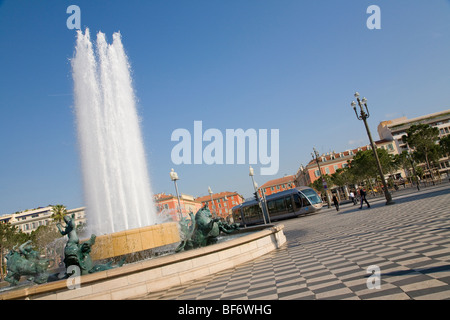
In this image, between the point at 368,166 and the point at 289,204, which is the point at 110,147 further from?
the point at 368,166

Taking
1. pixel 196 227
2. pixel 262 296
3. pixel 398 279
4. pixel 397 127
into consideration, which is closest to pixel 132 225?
pixel 196 227

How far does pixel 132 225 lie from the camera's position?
12.6m

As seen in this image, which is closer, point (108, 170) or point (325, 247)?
point (325, 247)

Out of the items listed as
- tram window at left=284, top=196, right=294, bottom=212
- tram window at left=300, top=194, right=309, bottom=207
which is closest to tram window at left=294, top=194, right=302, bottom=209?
tram window at left=300, top=194, right=309, bottom=207

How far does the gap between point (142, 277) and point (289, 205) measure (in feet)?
81.0

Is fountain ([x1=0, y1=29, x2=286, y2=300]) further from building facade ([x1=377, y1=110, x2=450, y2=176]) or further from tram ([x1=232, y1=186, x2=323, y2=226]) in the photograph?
building facade ([x1=377, y1=110, x2=450, y2=176])

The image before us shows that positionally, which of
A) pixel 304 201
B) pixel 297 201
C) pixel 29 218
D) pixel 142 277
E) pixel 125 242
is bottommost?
pixel 142 277

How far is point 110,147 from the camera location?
14.0m

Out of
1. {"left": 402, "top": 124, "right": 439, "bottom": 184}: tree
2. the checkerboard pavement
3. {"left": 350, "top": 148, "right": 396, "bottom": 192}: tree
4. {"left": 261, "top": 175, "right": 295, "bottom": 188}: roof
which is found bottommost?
the checkerboard pavement

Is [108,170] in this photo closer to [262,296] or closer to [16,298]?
[16,298]

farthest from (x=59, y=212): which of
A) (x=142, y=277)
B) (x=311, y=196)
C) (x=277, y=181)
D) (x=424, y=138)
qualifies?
(x=277, y=181)

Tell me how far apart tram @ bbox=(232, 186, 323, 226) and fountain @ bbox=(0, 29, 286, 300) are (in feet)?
53.5

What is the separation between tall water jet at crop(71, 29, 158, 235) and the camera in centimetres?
1288
